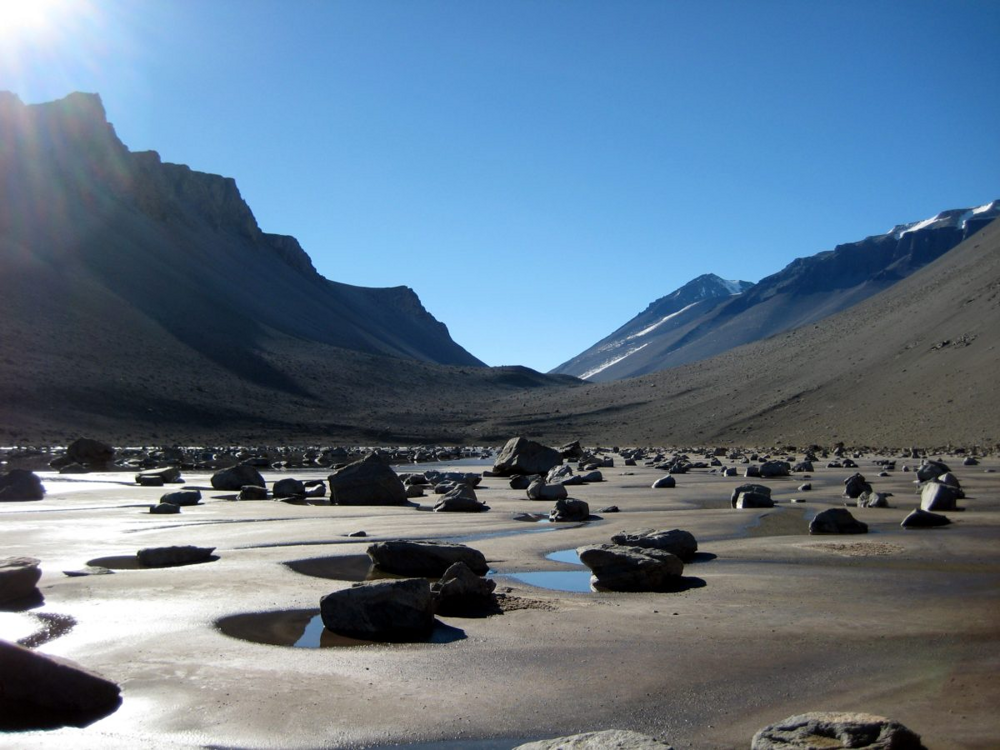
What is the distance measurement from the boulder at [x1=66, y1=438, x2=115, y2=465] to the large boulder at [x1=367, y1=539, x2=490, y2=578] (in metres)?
26.6

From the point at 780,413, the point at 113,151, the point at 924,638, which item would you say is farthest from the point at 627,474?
the point at 113,151

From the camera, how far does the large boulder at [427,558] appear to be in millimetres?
9211

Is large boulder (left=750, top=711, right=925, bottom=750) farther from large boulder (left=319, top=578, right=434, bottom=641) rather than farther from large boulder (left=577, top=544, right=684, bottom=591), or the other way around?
large boulder (left=577, top=544, right=684, bottom=591)

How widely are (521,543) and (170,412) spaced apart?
55.9 meters

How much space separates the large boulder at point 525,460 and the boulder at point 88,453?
15.6 m

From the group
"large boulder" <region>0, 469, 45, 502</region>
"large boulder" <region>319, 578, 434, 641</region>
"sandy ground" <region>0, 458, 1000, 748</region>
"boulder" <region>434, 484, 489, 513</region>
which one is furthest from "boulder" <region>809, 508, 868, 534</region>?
"large boulder" <region>0, 469, 45, 502</region>

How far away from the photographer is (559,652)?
20.0 feet

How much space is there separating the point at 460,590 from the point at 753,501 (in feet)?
34.8

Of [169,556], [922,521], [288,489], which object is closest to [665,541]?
[922,521]

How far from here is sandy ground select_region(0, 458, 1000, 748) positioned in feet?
15.2

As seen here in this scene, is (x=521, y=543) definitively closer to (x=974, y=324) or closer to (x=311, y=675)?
(x=311, y=675)

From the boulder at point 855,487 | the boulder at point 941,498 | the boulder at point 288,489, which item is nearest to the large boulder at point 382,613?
the boulder at point 941,498

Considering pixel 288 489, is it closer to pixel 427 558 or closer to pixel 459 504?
pixel 459 504

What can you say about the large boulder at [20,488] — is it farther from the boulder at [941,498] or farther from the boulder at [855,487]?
the boulder at [941,498]
